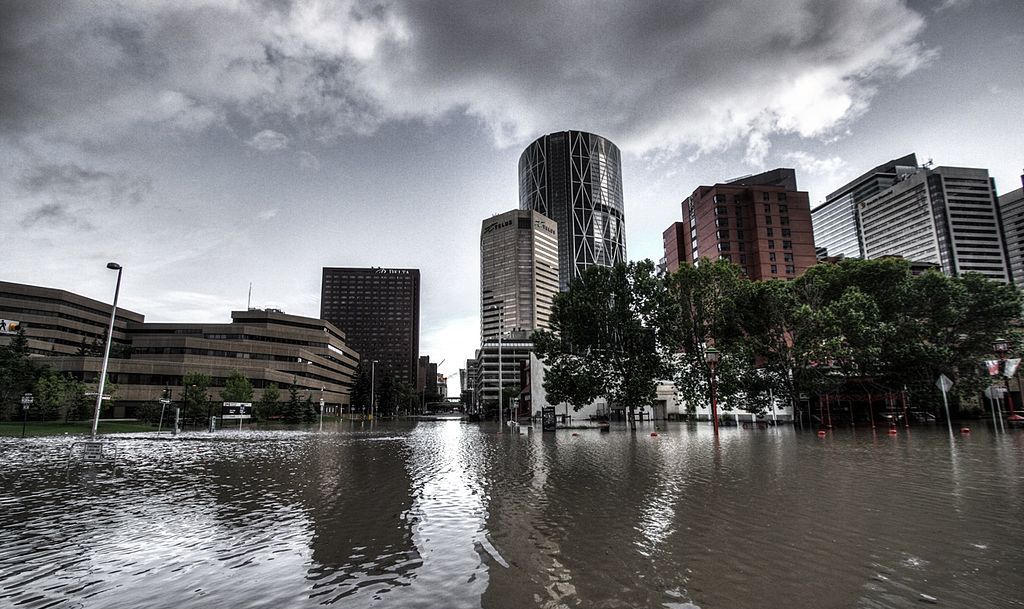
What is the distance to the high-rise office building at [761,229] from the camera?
118 metres

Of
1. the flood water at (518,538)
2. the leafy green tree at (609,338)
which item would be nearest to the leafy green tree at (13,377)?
the flood water at (518,538)

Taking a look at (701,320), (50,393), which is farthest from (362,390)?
(701,320)

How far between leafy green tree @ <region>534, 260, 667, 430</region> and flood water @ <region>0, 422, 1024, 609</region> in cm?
3045

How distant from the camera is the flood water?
5211 millimetres

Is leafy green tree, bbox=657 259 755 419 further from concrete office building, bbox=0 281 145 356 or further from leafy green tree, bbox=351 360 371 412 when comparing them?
concrete office building, bbox=0 281 145 356

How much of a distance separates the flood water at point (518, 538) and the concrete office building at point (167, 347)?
78976mm

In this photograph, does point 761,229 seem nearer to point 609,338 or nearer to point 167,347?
point 609,338

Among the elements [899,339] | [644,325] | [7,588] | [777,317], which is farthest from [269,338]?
[7,588]

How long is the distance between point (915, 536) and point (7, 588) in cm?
1100

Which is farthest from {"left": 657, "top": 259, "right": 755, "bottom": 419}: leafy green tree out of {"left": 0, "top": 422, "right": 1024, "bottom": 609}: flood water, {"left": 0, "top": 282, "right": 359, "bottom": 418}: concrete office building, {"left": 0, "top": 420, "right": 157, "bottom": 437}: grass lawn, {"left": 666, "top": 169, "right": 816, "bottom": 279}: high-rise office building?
{"left": 666, "top": 169, "right": 816, "bottom": 279}: high-rise office building

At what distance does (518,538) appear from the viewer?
7.50 metres

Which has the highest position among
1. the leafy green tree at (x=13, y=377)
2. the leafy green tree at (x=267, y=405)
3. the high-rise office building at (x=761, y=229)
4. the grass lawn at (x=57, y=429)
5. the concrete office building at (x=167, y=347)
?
the high-rise office building at (x=761, y=229)

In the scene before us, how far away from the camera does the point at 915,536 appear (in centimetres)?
722

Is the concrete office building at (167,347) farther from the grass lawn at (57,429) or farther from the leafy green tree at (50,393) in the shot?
the grass lawn at (57,429)
